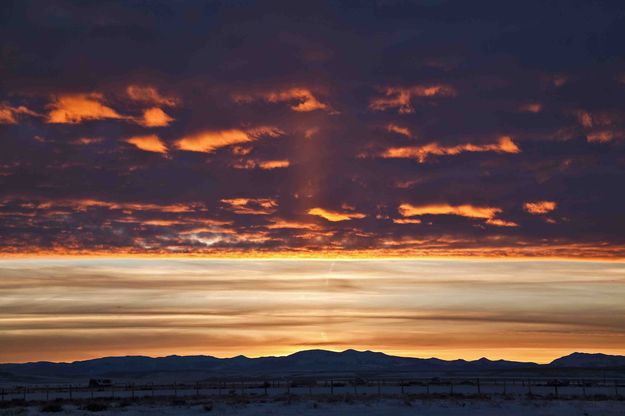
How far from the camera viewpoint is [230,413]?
6125 centimetres

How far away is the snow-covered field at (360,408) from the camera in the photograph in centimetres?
6066

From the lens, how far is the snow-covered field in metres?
60.7

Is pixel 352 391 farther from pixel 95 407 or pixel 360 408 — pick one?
pixel 95 407

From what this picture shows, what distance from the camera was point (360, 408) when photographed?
64.8 meters

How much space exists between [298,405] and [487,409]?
15.2 metres

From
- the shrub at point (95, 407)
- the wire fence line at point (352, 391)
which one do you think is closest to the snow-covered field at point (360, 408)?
the shrub at point (95, 407)

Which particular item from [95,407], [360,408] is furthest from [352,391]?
[95,407]

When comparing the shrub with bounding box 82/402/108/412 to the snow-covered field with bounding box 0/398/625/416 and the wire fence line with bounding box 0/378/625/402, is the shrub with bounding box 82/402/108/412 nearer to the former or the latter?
the snow-covered field with bounding box 0/398/625/416

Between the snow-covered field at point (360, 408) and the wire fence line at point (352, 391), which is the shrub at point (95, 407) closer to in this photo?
the snow-covered field at point (360, 408)

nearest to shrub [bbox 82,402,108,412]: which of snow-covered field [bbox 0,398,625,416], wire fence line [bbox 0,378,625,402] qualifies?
snow-covered field [bbox 0,398,625,416]

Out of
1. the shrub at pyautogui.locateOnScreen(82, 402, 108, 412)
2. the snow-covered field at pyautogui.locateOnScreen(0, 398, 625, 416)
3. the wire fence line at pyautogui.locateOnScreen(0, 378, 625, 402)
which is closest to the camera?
the snow-covered field at pyautogui.locateOnScreen(0, 398, 625, 416)

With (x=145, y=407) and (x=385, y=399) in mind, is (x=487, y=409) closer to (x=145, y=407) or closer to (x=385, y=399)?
(x=385, y=399)

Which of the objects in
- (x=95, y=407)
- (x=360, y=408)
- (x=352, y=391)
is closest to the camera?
(x=360, y=408)

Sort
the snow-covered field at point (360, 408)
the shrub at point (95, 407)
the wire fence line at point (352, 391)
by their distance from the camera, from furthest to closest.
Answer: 1. the wire fence line at point (352, 391)
2. the shrub at point (95, 407)
3. the snow-covered field at point (360, 408)
